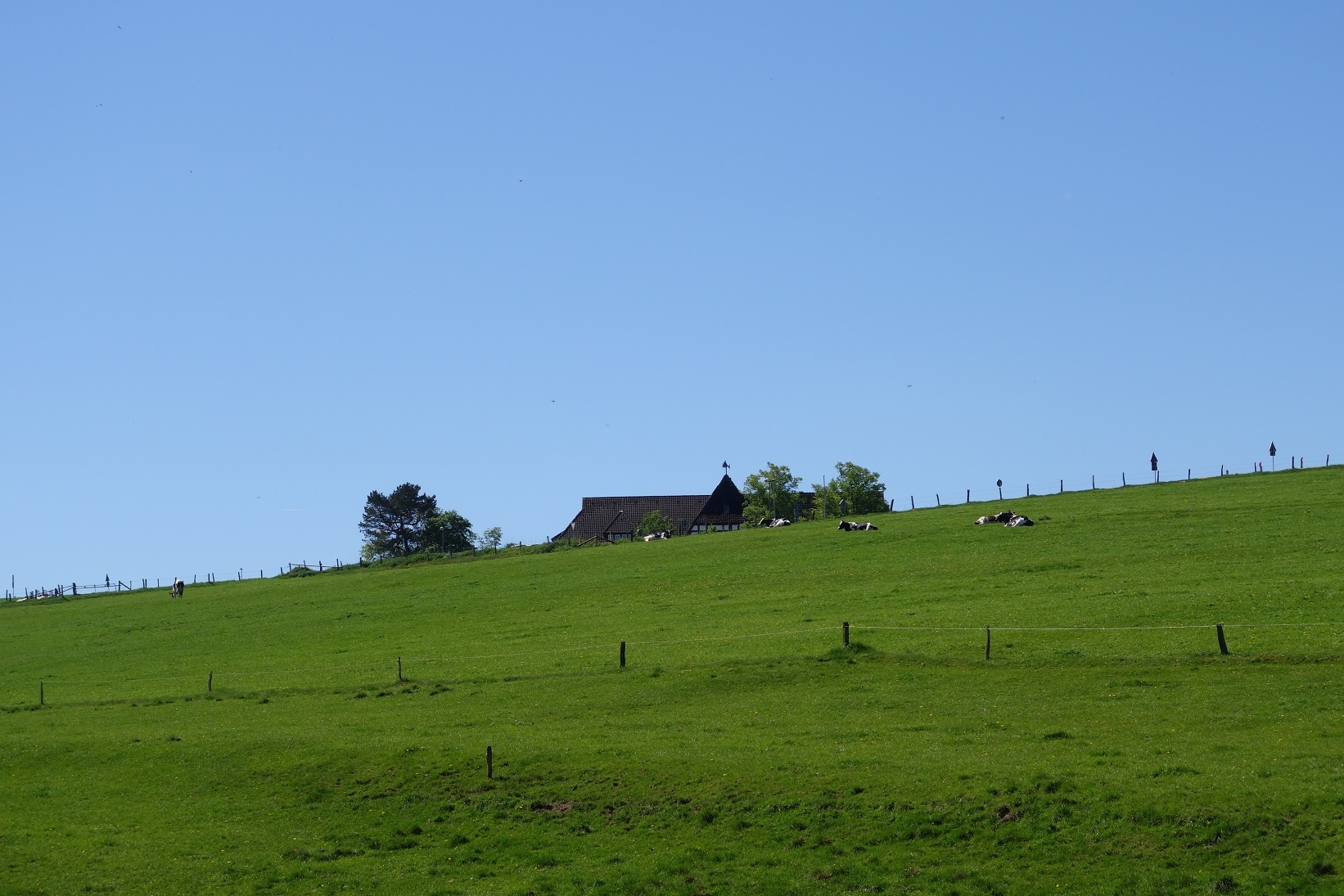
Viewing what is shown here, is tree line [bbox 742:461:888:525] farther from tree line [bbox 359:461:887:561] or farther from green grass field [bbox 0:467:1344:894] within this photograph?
green grass field [bbox 0:467:1344:894]

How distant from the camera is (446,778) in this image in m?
32.8

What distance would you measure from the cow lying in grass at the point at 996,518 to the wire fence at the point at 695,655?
2711cm

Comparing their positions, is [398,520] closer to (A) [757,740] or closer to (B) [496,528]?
(B) [496,528]

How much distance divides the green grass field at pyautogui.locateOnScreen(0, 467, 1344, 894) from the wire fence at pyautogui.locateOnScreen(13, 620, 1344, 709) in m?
0.21

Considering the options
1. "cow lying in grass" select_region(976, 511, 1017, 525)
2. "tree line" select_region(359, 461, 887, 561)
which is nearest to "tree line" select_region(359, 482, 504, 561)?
"tree line" select_region(359, 461, 887, 561)

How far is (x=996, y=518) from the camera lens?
73.0 meters

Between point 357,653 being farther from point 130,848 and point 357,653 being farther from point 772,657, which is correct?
point 130,848

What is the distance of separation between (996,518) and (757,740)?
42.9m

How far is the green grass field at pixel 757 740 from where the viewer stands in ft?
82.5

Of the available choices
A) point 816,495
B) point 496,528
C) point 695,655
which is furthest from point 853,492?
point 695,655

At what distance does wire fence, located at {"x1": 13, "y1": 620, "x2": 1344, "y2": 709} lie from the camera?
127ft

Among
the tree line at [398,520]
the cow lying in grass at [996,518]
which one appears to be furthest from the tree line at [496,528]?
the cow lying in grass at [996,518]

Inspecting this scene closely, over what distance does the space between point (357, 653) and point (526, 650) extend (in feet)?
30.0

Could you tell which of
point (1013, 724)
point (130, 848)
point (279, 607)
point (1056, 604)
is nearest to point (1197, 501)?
point (1056, 604)
